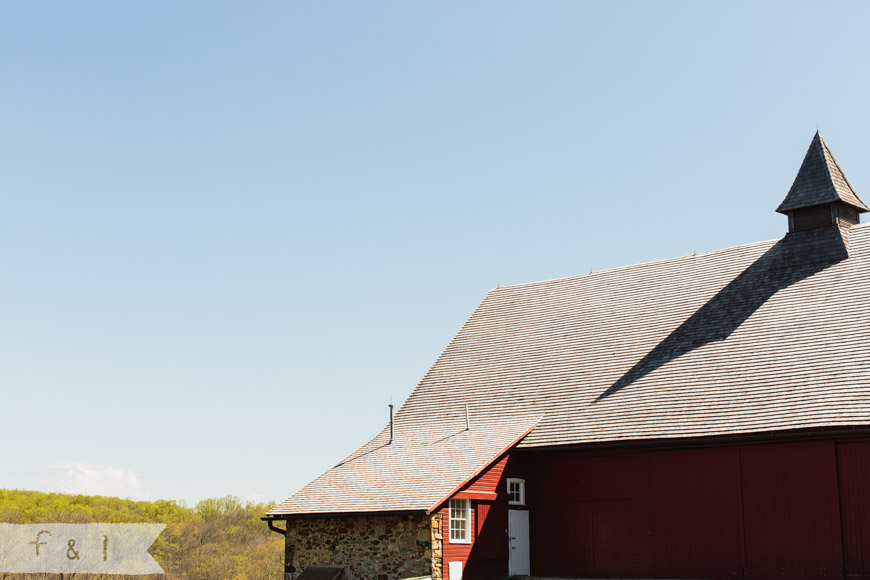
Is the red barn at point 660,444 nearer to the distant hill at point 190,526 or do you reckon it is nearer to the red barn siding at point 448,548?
the red barn siding at point 448,548

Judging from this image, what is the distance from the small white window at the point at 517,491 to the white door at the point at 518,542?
23cm

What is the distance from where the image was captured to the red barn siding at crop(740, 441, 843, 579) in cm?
1667

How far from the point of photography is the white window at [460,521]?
1952 cm

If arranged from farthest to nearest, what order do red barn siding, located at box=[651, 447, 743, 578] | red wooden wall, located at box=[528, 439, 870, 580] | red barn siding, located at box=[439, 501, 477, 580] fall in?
1. red barn siding, located at box=[439, 501, 477, 580]
2. red barn siding, located at box=[651, 447, 743, 578]
3. red wooden wall, located at box=[528, 439, 870, 580]

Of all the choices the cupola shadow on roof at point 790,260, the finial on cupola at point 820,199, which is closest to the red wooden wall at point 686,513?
the cupola shadow on roof at point 790,260

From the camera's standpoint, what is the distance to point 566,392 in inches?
882

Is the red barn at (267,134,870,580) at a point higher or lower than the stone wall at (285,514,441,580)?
higher

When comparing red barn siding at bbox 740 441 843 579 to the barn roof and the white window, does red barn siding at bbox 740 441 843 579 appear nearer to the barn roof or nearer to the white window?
the barn roof

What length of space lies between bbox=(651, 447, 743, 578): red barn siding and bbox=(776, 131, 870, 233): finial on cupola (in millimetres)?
7517

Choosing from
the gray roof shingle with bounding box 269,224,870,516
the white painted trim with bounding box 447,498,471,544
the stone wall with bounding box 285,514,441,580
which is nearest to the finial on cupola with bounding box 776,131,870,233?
the gray roof shingle with bounding box 269,224,870,516

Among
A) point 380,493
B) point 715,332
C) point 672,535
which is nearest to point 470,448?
point 380,493

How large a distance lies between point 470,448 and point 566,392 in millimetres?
3041

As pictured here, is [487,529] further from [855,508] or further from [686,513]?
[855,508]

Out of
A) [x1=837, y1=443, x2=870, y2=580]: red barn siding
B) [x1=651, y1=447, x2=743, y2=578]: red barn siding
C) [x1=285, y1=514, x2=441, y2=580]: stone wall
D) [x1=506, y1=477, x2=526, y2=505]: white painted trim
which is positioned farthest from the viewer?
[x1=506, y1=477, x2=526, y2=505]: white painted trim
